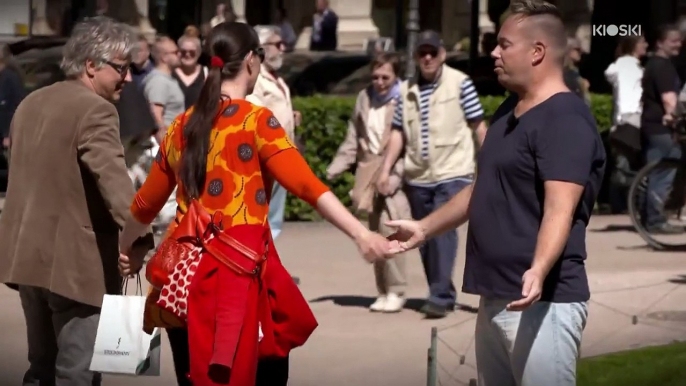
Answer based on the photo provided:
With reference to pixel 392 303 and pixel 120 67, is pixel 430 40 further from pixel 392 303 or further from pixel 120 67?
pixel 120 67

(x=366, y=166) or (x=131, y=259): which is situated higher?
(x=131, y=259)

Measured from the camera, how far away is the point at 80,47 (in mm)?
5098

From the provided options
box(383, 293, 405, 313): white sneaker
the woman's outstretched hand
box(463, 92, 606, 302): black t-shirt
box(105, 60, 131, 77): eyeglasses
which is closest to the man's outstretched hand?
the woman's outstretched hand

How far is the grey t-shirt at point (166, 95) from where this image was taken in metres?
11.4

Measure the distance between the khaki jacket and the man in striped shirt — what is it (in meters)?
0.12

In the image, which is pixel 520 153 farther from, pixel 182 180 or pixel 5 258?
pixel 5 258

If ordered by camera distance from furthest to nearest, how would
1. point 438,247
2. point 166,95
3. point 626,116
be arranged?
point 626,116 < point 166,95 < point 438,247

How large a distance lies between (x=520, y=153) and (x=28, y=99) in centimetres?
206

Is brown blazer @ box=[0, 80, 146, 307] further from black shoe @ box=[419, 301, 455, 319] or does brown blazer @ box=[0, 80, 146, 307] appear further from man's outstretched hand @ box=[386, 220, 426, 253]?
black shoe @ box=[419, 301, 455, 319]

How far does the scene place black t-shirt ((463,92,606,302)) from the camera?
159 inches

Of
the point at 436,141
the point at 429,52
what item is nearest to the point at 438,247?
the point at 436,141

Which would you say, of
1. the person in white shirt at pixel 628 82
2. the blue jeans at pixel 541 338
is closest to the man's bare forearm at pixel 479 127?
the blue jeans at pixel 541 338

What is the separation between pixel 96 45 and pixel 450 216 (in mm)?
1492

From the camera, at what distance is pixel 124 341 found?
472 centimetres
